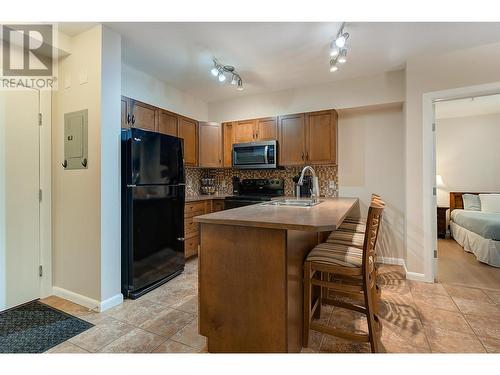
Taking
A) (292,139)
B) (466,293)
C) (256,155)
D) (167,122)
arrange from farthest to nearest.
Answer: (256,155) < (292,139) < (167,122) < (466,293)

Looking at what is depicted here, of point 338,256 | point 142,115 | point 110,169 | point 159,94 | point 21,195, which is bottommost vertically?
point 338,256

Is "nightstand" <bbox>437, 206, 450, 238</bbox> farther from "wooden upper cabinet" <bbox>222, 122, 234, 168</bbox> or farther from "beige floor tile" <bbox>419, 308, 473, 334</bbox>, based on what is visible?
"wooden upper cabinet" <bbox>222, 122, 234, 168</bbox>

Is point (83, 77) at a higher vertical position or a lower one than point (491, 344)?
higher

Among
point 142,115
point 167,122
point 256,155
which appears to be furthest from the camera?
point 256,155

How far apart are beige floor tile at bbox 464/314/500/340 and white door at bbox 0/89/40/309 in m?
3.84

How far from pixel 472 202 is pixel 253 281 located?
5286 millimetres

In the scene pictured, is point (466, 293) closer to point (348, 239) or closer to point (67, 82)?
point (348, 239)

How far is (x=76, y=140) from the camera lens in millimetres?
2283

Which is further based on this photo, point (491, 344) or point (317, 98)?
point (317, 98)

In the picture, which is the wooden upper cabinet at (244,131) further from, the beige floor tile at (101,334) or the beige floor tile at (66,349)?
the beige floor tile at (66,349)

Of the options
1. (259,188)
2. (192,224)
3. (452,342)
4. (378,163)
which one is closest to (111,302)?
(192,224)

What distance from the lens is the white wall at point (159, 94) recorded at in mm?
3088

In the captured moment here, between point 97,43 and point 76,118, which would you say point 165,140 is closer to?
point 76,118

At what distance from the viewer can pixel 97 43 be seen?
7.09 ft
